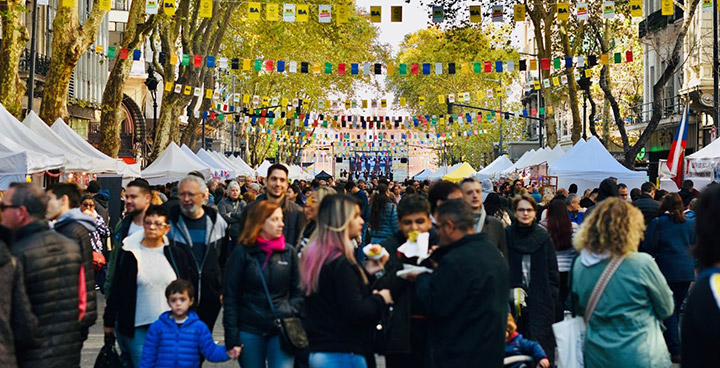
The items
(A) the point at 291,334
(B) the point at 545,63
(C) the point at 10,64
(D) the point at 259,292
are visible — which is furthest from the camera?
(B) the point at 545,63

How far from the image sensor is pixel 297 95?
2495 inches

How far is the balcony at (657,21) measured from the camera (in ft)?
131

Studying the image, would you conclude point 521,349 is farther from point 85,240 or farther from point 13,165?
point 13,165

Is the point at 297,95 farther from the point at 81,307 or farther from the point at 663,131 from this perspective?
the point at 81,307

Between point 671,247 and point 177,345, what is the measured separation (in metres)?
5.75

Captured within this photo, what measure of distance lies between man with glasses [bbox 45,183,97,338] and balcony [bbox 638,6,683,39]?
1350 inches

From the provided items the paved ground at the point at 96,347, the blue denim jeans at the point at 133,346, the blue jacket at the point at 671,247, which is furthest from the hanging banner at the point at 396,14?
the blue denim jeans at the point at 133,346

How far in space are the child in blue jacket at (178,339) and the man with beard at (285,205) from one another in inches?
59.7

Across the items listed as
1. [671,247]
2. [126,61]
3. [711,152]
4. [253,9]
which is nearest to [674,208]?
[671,247]

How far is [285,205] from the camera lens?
8.66 meters

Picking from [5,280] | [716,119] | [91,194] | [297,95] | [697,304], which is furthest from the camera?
[297,95]

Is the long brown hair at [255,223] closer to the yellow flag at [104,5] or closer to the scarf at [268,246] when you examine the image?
the scarf at [268,246]

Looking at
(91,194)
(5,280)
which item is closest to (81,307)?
(5,280)

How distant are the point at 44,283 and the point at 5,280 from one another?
1.60 ft
